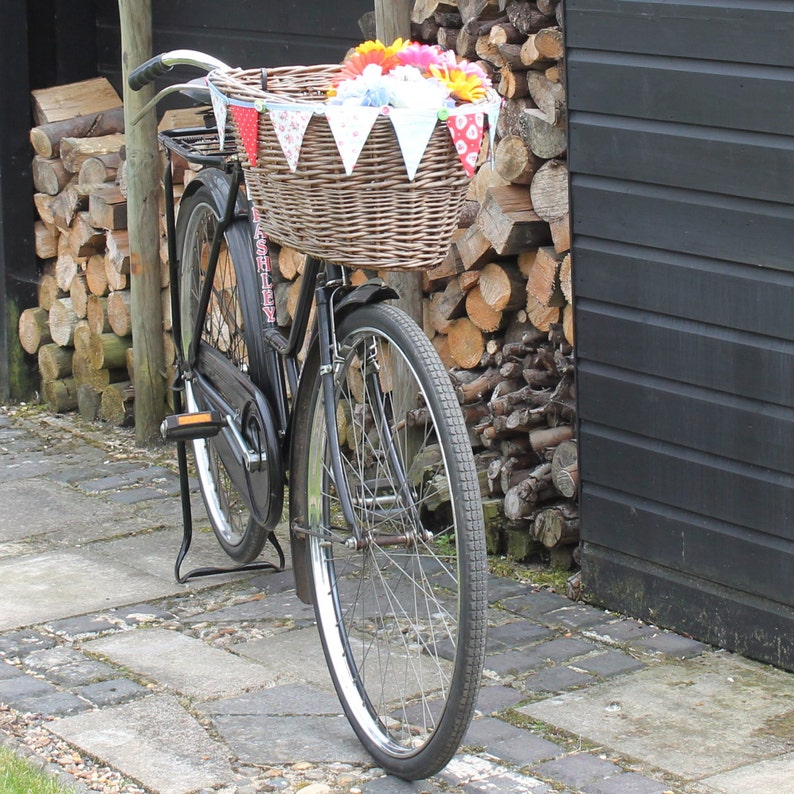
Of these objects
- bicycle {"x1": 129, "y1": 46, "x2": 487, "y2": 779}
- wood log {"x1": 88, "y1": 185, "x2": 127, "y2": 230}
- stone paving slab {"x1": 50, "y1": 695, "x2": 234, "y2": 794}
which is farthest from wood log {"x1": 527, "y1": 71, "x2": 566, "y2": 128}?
wood log {"x1": 88, "y1": 185, "x2": 127, "y2": 230}

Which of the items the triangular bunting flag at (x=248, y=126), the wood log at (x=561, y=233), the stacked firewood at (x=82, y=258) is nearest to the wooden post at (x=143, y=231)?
the stacked firewood at (x=82, y=258)

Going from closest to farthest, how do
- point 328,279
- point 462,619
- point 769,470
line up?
point 462,619, point 328,279, point 769,470

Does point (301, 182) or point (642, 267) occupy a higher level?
point (301, 182)

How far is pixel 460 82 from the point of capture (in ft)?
9.07

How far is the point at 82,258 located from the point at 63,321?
0.33m

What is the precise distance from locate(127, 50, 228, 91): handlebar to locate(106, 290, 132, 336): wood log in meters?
2.15

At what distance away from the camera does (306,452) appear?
3.24m

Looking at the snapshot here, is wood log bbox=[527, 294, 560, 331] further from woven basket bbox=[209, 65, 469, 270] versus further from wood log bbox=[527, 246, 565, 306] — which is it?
woven basket bbox=[209, 65, 469, 270]

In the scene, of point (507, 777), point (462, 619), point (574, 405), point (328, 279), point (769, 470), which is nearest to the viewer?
point (462, 619)

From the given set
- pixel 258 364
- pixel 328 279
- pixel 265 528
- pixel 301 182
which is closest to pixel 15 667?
pixel 265 528

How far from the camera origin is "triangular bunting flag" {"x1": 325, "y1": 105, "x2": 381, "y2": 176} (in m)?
2.62

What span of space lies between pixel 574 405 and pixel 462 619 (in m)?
1.41

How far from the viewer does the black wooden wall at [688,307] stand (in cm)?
326

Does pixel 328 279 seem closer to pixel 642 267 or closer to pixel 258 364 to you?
pixel 258 364
